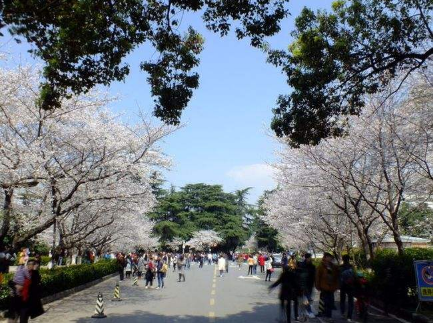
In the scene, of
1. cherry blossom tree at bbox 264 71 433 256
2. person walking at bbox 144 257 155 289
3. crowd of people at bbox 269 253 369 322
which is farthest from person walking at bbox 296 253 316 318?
person walking at bbox 144 257 155 289

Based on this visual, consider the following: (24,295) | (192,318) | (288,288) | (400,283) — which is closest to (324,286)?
(288,288)

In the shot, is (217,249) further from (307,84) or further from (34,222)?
(307,84)

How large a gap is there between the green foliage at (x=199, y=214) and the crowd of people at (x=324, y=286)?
59.2 m

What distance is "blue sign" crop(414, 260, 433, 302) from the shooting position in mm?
11102

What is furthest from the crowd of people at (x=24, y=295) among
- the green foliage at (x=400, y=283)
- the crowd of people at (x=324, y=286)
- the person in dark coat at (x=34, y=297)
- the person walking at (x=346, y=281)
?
the green foliage at (x=400, y=283)

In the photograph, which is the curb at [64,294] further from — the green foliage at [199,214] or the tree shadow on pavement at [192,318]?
the green foliage at [199,214]

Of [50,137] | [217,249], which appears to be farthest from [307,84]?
[217,249]

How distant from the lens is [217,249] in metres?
79.4

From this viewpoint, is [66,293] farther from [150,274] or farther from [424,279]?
[424,279]

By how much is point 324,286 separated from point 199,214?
66262 millimetres

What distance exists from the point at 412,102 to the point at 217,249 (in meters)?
67.7

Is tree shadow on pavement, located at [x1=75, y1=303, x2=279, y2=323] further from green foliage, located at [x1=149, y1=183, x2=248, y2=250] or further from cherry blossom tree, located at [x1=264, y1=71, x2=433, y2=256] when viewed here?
green foliage, located at [x1=149, y1=183, x2=248, y2=250]

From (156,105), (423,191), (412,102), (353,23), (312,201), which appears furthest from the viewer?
(312,201)

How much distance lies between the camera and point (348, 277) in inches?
472
